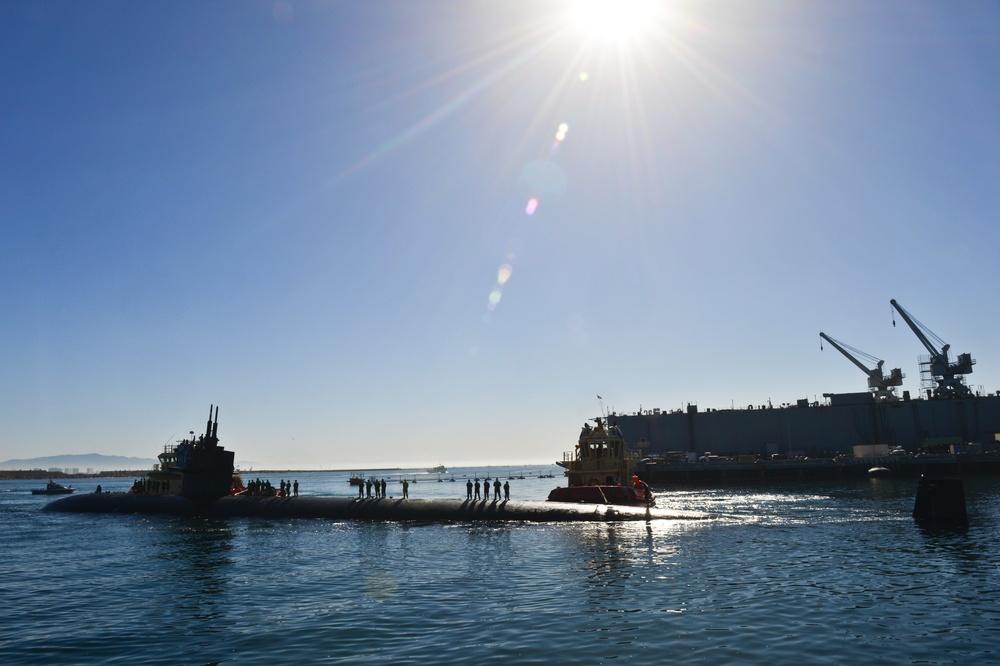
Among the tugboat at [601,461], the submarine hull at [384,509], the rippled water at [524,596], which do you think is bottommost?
the rippled water at [524,596]

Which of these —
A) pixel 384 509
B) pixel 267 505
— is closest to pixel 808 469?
pixel 384 509

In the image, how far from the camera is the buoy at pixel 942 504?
33.0m

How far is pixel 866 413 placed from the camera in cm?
10219

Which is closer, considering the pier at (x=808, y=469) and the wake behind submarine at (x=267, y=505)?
the wake behind submarine at (x=267, y=505)

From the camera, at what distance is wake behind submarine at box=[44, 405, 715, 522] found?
36.7 meters

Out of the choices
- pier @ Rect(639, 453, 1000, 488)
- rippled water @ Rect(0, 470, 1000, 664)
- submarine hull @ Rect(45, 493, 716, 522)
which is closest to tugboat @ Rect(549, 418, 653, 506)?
submarine hull @ Rect(45, 493, 716, 522)

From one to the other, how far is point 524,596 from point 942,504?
86.8ft

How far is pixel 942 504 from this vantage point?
1313 inches

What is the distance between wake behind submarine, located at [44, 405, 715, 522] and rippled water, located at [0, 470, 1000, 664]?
2433 mm

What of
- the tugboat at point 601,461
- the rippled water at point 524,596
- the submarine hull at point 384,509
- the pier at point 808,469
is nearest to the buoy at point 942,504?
the rippled water at point 524,596

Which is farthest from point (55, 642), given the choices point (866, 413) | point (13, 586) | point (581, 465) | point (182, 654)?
point (866, 413)

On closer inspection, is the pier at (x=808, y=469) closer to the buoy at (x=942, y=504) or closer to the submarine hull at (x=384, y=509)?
the buoy at (x=942, y=504)

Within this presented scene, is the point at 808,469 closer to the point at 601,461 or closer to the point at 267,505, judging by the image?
the point at 601,461

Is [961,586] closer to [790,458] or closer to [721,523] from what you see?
[721,523]
